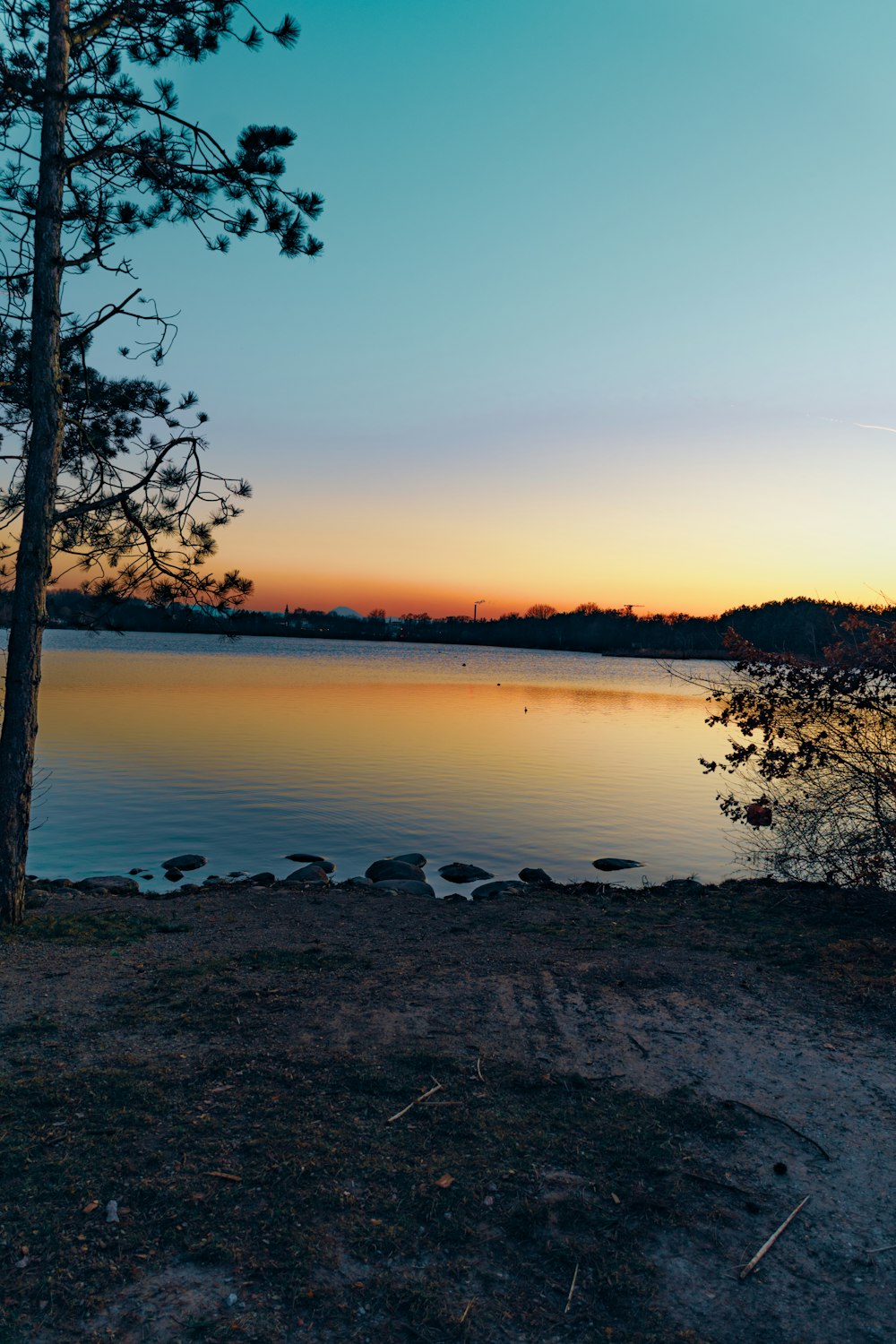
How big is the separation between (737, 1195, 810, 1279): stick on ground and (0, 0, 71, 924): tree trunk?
7.85 m

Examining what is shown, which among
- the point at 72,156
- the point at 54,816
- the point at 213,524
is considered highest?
the point at 72,156

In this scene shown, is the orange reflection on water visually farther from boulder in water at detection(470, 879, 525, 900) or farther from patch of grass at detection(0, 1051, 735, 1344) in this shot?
patch of grass at detection(0, 1051, 735, 1344)

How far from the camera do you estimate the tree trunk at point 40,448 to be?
29.0ft

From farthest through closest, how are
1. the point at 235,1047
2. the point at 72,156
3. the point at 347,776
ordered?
the point at 347,776 → the point at 72,156 → the point at 235,1047

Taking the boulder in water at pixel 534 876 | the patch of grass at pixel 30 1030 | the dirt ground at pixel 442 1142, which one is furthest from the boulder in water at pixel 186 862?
the patch of grass at pixel 30 1030

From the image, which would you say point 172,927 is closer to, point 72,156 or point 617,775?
point 72,156

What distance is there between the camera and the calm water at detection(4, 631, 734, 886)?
58.1ft

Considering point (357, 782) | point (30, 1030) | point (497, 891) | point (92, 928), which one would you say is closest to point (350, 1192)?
point (30, 1030)

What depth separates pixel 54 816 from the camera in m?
19.6

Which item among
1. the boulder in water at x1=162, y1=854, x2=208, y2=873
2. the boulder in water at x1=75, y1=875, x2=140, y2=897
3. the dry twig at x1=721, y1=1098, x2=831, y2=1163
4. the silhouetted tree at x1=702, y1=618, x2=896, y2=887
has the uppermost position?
the silhouetted tree at x1=702, y1=618, x2=896, y2=887

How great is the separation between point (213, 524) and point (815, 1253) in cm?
918

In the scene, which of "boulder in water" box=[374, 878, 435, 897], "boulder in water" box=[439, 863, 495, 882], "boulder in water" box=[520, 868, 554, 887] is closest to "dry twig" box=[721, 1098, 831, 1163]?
"boulder in water" box=[374, 878, 435, 897]

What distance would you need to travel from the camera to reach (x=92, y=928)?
927 centimetres

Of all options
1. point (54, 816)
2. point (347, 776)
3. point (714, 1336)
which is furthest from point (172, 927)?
point (347, 776)
